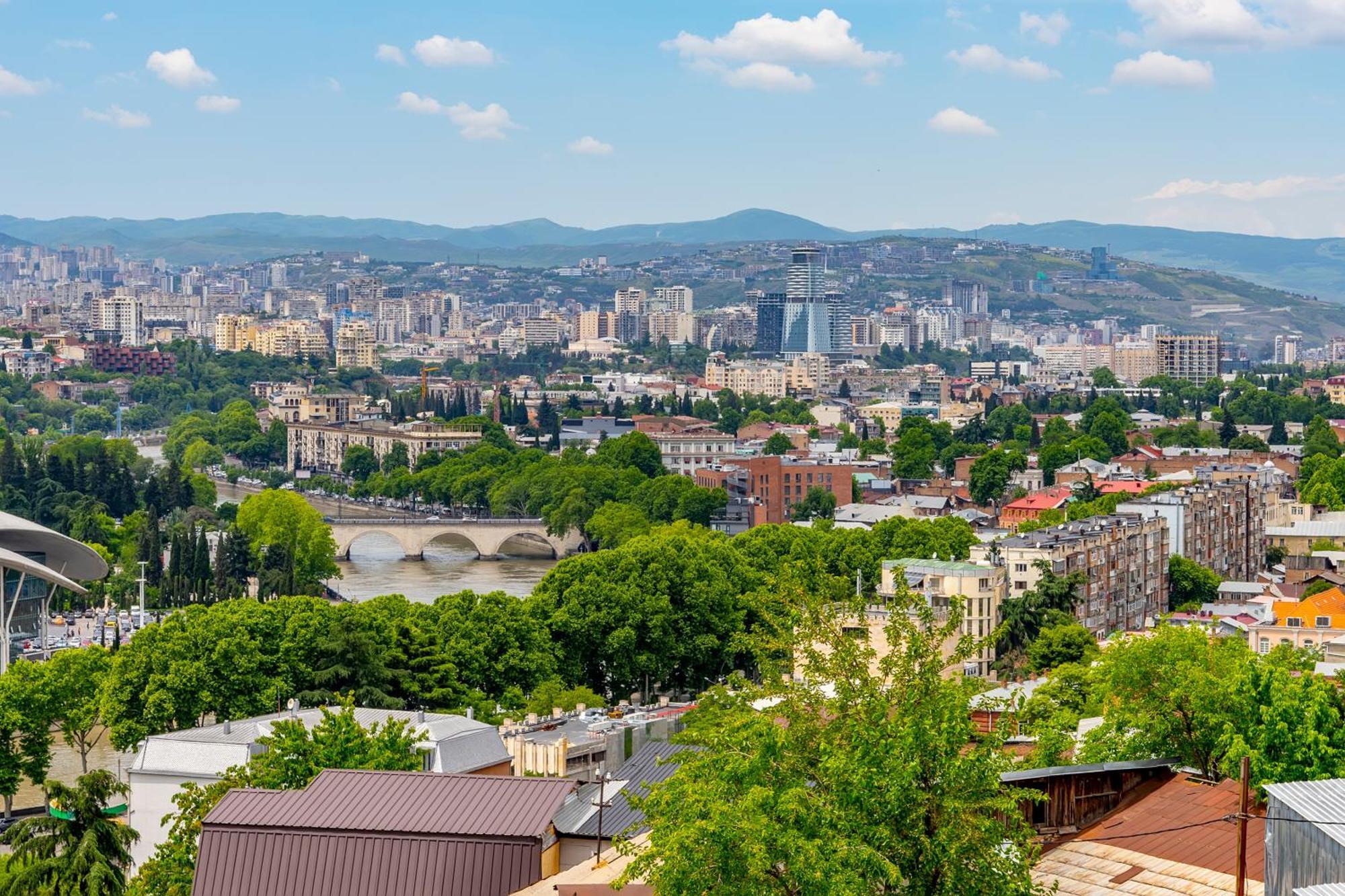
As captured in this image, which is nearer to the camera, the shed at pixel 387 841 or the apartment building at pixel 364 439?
the shed at pixel 387 841

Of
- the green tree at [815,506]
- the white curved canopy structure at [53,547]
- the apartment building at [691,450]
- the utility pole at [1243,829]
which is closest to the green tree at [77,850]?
the utility pole at [1243,829]

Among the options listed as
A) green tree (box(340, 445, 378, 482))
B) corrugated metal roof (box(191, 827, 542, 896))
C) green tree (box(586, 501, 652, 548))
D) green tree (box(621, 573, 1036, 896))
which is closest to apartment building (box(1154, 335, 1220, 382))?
green tree (box(340, 445, 378, 482))

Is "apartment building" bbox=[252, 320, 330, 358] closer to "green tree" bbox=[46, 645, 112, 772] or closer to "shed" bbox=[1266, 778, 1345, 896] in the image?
"green tree" bbox=[46, 645, 112, 772]

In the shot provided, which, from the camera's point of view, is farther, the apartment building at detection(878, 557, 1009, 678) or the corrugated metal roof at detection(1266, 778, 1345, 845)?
the apartment building at detection(878, 557, 1009, 678)

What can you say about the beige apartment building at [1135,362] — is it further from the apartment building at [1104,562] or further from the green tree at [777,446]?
the apartment building at [1104,562]

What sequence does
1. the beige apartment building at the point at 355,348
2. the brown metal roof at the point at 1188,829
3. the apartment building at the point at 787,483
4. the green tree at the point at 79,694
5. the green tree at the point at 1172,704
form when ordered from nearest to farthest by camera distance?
the brown metal roof at the point at 1188,829
the green tree at the point at 1172,704
the green tree at the point at 79,694
the apartment building at the point at 787,483
the beige apartment building at the point at 355,348

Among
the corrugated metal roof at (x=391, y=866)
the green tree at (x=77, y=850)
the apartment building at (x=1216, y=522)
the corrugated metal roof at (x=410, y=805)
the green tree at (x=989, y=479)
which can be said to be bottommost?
the green tree at (x=989, y=479)
